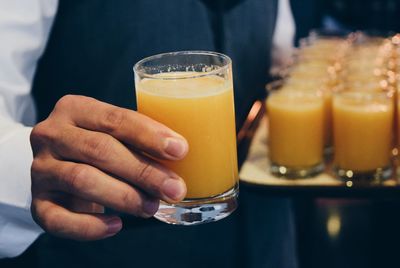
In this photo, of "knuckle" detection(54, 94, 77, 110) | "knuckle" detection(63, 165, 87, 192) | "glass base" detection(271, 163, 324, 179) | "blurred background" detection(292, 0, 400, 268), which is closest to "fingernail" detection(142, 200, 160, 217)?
"knuckle" detection(63, 165, 87, 192)

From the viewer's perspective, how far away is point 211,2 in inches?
65.7

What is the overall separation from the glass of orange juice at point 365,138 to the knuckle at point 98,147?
35.1 inches

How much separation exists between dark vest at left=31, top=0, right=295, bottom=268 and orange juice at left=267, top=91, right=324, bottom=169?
6.3 inches

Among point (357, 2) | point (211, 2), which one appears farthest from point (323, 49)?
point (357, 2)

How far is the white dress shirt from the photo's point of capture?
1236 millimetres

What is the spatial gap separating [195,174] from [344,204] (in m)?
2.75

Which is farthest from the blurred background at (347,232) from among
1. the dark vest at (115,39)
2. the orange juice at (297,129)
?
the dark vest at (115,39)

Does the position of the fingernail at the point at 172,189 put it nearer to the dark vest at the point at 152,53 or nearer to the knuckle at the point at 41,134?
the knuckle at the point at 41,134

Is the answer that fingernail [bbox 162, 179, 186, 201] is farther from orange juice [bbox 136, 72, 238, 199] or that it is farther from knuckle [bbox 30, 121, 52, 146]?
knuckle [bbox 30, 121, 52, 146]

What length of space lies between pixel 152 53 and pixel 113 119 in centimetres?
67

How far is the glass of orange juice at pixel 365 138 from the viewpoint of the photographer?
1.68 m

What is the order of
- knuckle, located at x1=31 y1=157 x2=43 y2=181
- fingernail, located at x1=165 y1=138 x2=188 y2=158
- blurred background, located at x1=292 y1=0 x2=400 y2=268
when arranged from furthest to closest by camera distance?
blurred background, located at x1=292 y1=0 x2=400 y2=268, knuckle, located at x1=31 y1=157 x2=43 y2=181, fingernail, located at x1=165 y1=138 x2=188 y2=158

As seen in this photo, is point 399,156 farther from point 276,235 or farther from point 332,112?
point 276,235

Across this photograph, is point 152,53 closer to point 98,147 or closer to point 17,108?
point 17,108
